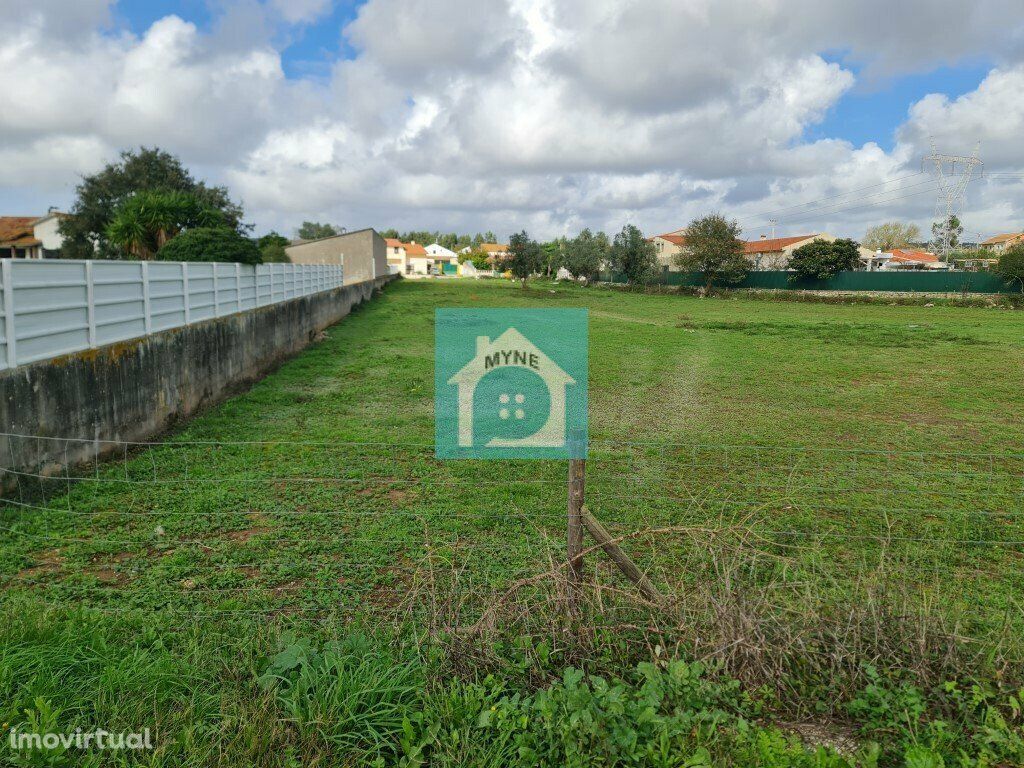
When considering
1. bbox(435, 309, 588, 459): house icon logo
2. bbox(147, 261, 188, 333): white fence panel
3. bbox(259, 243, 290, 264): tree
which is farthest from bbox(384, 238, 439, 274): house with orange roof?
bbox(147, 261, 188, 333): white fence panel

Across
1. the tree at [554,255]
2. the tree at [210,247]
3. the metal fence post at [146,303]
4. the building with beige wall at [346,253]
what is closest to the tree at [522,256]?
the tree at [554,255]

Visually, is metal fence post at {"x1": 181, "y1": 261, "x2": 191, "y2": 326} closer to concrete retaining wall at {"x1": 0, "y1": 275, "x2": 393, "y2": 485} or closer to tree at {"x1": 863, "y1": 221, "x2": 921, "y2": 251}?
concrete retaining wall at {"x1": 0, "y1": 275, "x2": 393, "y2": 485}

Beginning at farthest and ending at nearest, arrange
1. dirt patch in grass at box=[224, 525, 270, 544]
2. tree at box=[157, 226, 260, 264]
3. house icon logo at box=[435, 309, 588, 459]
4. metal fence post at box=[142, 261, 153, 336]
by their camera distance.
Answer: tree at box=[157, 226, 260, 264] → metal fence post at box=[142, 261, 153, 336] → house icon logo at box=[435, 309, 588, 459] → dirt patch in grass at box=[224, 525, 270, 544]

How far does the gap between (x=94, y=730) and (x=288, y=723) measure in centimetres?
67

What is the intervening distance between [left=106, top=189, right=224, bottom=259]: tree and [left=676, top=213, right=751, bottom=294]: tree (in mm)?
27886

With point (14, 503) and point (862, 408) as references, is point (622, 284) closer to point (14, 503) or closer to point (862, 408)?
point (862, 408)

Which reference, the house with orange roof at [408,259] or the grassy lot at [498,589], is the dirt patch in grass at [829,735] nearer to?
the grassy lot at [498,589]

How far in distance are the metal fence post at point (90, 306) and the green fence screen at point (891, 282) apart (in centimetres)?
3747

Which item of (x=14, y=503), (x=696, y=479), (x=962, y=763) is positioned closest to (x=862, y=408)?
(x=696, y=479)

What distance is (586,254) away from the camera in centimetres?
4981

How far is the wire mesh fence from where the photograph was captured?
2.97m

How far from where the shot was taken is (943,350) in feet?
52.1

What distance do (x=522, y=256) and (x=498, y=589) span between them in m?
43.9

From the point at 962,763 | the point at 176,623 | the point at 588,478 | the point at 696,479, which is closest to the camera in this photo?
the point at 962,763
